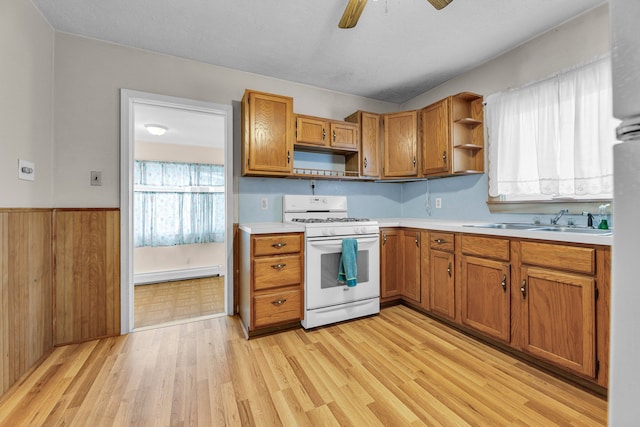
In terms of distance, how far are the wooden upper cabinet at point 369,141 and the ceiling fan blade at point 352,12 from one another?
50.9 inches

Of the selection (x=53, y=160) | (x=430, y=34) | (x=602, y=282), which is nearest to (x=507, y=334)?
(x=602, y=282)

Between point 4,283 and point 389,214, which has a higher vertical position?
point 389,214

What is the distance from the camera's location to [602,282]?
1.51m

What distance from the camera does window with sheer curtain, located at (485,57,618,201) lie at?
1885mm

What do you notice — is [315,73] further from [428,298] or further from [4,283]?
[4,283]

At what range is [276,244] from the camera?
2.33 m

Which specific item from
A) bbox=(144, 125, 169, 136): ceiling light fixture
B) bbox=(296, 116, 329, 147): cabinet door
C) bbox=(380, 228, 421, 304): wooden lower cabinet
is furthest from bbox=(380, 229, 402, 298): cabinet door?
bbox=(144, 125, 169, 136): ceiling light fixture

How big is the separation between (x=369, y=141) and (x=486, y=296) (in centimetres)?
190

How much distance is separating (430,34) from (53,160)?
10.3 feet

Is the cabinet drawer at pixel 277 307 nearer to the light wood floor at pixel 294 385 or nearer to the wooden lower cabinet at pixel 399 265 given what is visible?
the light wood floor at pixel 294 385

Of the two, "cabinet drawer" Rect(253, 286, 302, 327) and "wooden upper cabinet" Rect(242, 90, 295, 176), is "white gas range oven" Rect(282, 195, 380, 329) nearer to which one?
"cabinet drawer" Rect(253, 286, 302, 327)

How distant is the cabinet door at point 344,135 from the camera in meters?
2.96

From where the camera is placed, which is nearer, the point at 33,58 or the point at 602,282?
the point at 602,282

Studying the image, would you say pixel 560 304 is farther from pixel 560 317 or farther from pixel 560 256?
pixel 560 256
